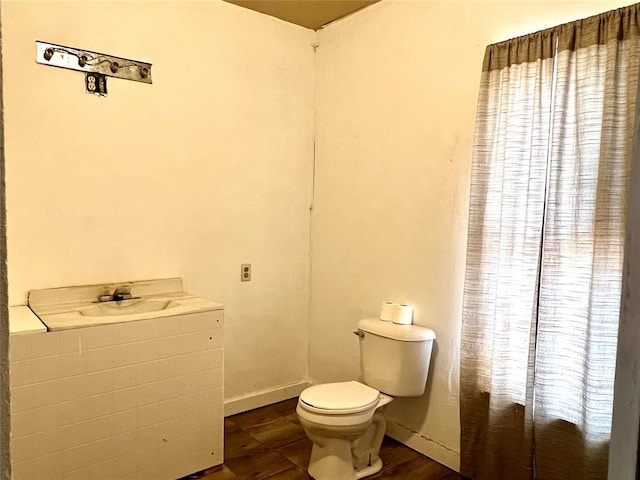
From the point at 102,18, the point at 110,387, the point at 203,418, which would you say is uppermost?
the point at 102,18

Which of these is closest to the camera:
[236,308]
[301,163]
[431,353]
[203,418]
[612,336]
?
[612,336]

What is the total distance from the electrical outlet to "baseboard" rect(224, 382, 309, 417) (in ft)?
2.35

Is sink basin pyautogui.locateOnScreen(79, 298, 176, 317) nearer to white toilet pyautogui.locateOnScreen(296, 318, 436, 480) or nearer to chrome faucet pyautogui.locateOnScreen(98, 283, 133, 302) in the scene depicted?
chrome faucet pyautogui.locateOnScreen(98, 283, 133, 302)

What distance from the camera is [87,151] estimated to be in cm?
235

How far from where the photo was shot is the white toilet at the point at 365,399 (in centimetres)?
214

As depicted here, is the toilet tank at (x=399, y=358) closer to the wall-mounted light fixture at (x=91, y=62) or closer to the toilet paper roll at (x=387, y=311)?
the toilet paper roll at (x=387, y=311)

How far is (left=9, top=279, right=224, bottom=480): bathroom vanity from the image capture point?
73.4 inches

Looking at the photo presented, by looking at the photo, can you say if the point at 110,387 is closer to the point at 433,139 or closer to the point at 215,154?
the point at 215,154

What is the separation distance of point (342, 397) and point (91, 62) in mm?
1963

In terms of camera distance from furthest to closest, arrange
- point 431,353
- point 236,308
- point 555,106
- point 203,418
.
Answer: point 236,308 → point 431,353 → point 203,418 → point 555,106

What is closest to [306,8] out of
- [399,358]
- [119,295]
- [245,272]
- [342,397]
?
[245,272]

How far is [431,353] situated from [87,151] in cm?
194

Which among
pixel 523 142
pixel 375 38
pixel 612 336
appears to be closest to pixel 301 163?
pixel 375 38

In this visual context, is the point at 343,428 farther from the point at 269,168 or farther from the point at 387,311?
the point at 269,168
